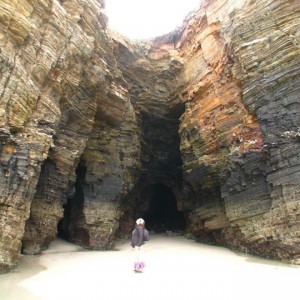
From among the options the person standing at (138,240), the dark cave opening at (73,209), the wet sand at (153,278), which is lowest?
the wet sand at (153,278)

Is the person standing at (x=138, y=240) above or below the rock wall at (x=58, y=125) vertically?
below

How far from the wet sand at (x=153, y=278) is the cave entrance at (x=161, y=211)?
1217 centimetres

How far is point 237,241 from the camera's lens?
50.4 feet

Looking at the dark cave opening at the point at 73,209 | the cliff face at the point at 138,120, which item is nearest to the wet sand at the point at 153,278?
the cliff face at the point at 138,120

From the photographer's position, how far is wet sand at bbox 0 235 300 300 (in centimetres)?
765

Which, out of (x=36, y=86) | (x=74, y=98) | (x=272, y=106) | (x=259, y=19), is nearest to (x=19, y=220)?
(x=36, y=86)

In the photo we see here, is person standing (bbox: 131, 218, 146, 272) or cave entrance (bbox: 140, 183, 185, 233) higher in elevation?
cave entrance (bbox: 140, 183, 185, 233)

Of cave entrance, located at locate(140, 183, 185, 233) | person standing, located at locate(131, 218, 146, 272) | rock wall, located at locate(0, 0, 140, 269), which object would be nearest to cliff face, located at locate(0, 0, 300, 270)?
rock wall, located at locate(0, 0, 140, 269)

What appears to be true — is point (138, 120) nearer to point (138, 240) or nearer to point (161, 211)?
point (161, 211)

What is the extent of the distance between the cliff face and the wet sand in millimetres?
1411

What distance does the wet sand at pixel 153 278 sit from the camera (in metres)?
7.65

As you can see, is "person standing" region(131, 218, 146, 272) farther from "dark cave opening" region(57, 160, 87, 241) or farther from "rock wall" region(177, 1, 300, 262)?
"dark cave opening" region(57, 160, 87, 241)

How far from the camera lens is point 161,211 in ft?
95.1

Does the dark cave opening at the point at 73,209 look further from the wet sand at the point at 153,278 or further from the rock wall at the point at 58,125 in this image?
the wet sand at the point at 153,278
